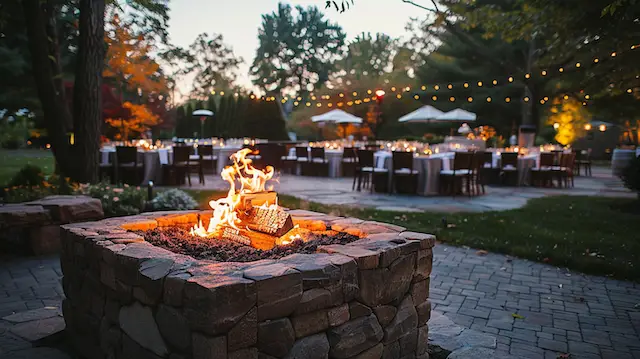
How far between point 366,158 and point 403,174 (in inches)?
36.5

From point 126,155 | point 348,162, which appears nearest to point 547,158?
point 348,162

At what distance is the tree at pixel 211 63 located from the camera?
132 feet

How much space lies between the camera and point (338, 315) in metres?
2.33

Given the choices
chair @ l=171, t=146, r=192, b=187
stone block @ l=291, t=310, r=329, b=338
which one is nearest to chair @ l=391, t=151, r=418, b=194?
chair @ l=171, t=146, r=192, b=187

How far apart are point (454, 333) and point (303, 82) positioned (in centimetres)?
3794

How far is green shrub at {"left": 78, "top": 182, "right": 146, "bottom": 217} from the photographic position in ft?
19.6

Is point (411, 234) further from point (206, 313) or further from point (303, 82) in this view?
point (303, 82)

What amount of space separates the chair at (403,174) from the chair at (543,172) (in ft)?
13.5

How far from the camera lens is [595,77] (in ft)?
26.8

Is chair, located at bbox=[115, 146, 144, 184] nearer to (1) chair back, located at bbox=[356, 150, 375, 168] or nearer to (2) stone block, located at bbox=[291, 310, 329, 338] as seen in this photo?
(1) chair back, located at bbox=[356, 150, 375, 168]

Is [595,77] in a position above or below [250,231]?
above

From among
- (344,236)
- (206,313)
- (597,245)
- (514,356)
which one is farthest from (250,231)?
(597,245)

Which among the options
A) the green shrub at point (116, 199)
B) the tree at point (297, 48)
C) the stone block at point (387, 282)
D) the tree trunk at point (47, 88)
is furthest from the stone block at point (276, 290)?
the tree at point (297, 48)

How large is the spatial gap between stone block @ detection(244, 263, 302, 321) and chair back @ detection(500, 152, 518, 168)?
11.3 metres
